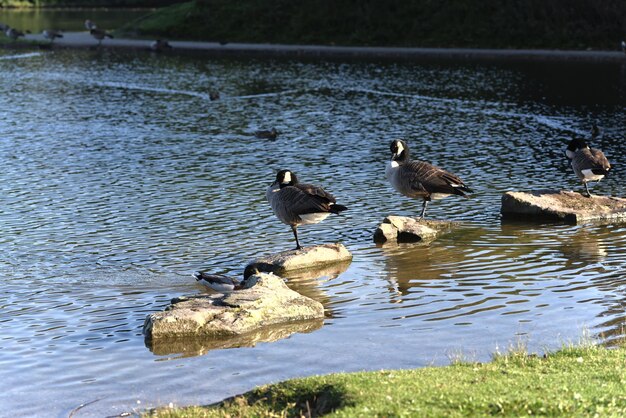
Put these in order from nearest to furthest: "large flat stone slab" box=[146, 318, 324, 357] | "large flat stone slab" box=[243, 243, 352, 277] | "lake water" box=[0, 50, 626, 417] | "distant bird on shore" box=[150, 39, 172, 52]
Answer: "lake water" box=[0, 50, 626, 417] < "large flat stone slab" box=[146, 318, 324, 357] < "large flat stone slab" box=[243, 243, 352, 277] < "distant bird on shore" box=[150, 39, 172, 52]

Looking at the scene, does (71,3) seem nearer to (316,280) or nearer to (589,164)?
(589,164)

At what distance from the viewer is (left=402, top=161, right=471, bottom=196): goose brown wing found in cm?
2388

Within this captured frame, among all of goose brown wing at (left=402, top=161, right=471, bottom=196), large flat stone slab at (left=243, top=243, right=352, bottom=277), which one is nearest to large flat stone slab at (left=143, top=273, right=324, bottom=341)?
large flat stone slab at (left=243, top=243, right=352, bottom=277)

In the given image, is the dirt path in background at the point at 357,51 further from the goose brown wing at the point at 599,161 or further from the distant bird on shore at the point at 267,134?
the goose brown wing at the point at 599,161

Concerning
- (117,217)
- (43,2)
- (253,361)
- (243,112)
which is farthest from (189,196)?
(43,2)

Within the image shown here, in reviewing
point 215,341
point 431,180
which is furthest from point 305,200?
point 215,341

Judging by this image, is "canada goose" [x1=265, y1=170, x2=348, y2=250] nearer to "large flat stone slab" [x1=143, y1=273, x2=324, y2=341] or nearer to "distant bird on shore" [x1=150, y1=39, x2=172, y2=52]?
"large flat stone slab" [x1=143, y1=273, x2=324, y2=341]

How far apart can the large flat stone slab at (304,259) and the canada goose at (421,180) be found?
302cm

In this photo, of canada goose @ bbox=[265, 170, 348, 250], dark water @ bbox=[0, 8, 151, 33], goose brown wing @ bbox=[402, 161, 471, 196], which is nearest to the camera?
canada goose @ bbox=[265, 170, 348, 250]

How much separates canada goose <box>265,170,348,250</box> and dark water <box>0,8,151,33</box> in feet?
236

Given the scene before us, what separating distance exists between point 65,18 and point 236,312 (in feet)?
320

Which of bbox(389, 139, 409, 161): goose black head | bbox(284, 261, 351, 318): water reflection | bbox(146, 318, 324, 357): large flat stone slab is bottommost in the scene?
bbox(284, 261, 351, 318): water reflection

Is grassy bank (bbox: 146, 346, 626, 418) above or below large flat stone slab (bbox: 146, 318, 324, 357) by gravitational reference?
above

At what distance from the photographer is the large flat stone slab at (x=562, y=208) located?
25.0 m
